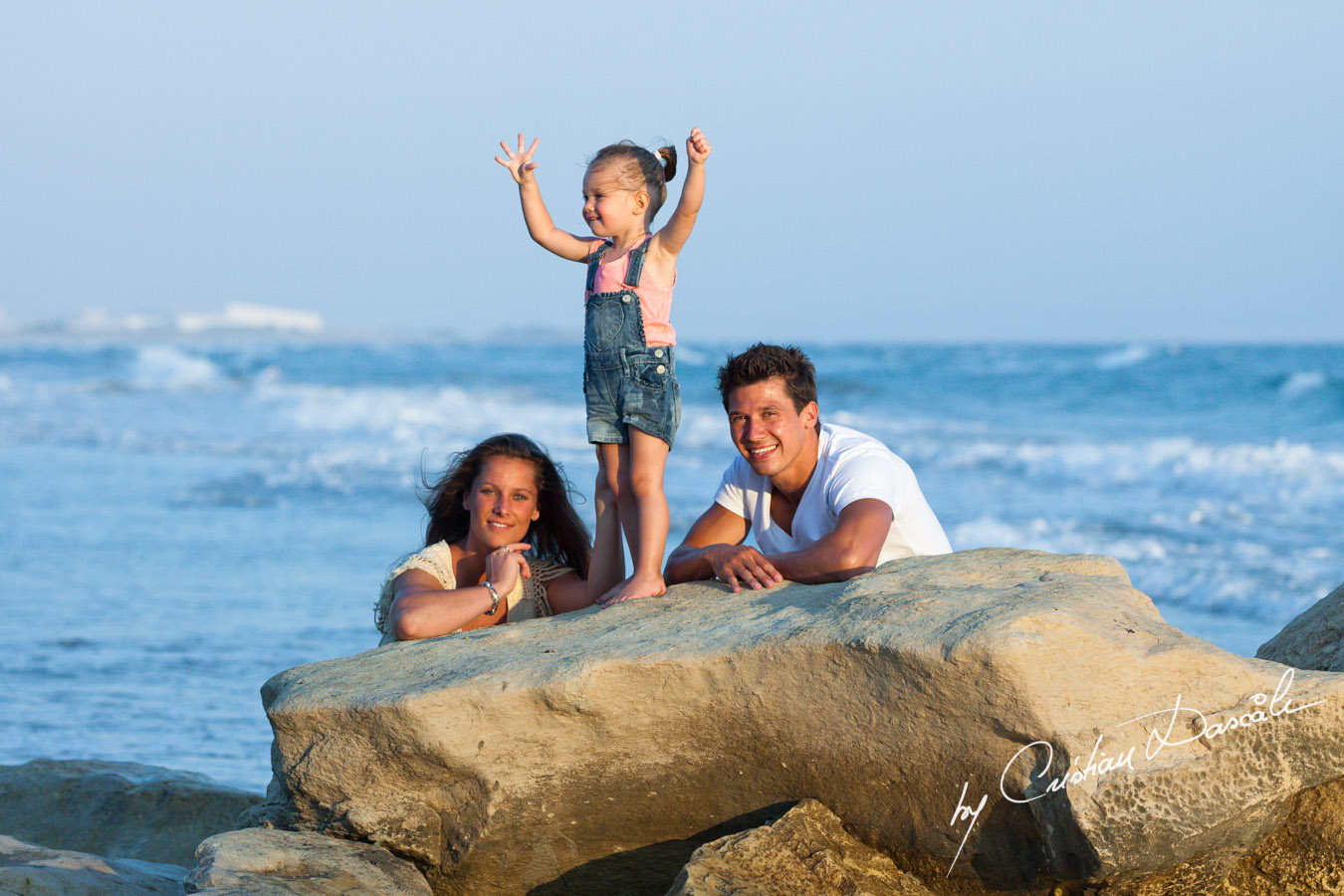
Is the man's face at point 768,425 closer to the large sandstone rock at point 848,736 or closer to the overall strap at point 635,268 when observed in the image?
the overall strap at point 635,268

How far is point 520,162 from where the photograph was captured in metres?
4.63

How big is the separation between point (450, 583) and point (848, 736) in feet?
6.23

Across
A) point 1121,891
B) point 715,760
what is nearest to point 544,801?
point 715,760

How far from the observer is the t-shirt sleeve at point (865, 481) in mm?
3928

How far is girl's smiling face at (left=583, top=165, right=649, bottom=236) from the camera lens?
4.43m

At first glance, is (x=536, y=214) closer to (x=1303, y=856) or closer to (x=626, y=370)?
(x=626, y=370)

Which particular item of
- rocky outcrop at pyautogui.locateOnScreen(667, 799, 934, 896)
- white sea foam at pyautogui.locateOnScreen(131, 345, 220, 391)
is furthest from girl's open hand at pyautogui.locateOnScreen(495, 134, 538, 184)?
white sea foam at pyautogui.locateOnScreen(131, 345, 220, 391)

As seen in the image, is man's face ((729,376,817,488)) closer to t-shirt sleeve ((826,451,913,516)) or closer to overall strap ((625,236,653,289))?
t-shirt sleeve ((826,451,913,516))

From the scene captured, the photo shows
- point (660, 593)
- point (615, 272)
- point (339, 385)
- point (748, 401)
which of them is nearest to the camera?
point (660, 593)

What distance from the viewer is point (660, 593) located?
3900mm

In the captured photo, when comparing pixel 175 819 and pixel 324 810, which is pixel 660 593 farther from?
pixel 175 819

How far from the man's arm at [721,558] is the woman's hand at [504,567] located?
0.49 meters

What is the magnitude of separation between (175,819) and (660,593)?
1911mm

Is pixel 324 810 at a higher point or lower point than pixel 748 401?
lower
